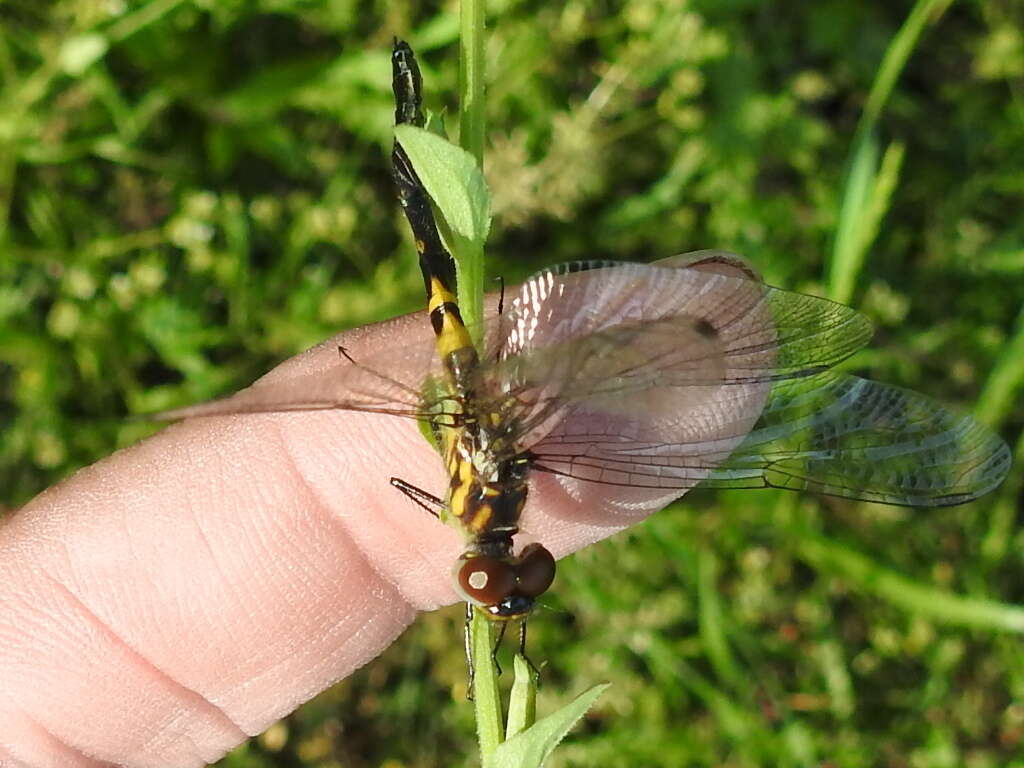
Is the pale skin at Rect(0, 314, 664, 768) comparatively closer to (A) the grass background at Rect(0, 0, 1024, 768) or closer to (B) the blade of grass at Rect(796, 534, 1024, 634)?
(A) the grass background at Rect(0, 0, 1024, 768)

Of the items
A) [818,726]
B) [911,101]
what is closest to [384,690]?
[818,726]

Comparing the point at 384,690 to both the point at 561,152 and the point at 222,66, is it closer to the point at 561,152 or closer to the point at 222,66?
the point at 561,152

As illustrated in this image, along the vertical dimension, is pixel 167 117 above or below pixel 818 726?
above

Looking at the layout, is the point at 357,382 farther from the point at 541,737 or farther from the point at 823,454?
the point at 823,454

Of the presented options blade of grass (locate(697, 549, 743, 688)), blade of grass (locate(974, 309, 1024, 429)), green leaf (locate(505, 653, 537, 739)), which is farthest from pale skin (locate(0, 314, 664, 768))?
blade of grass (locate(974, 309, 1024, 429))

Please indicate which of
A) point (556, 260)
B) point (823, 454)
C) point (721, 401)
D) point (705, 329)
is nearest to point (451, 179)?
point (705, 329)
